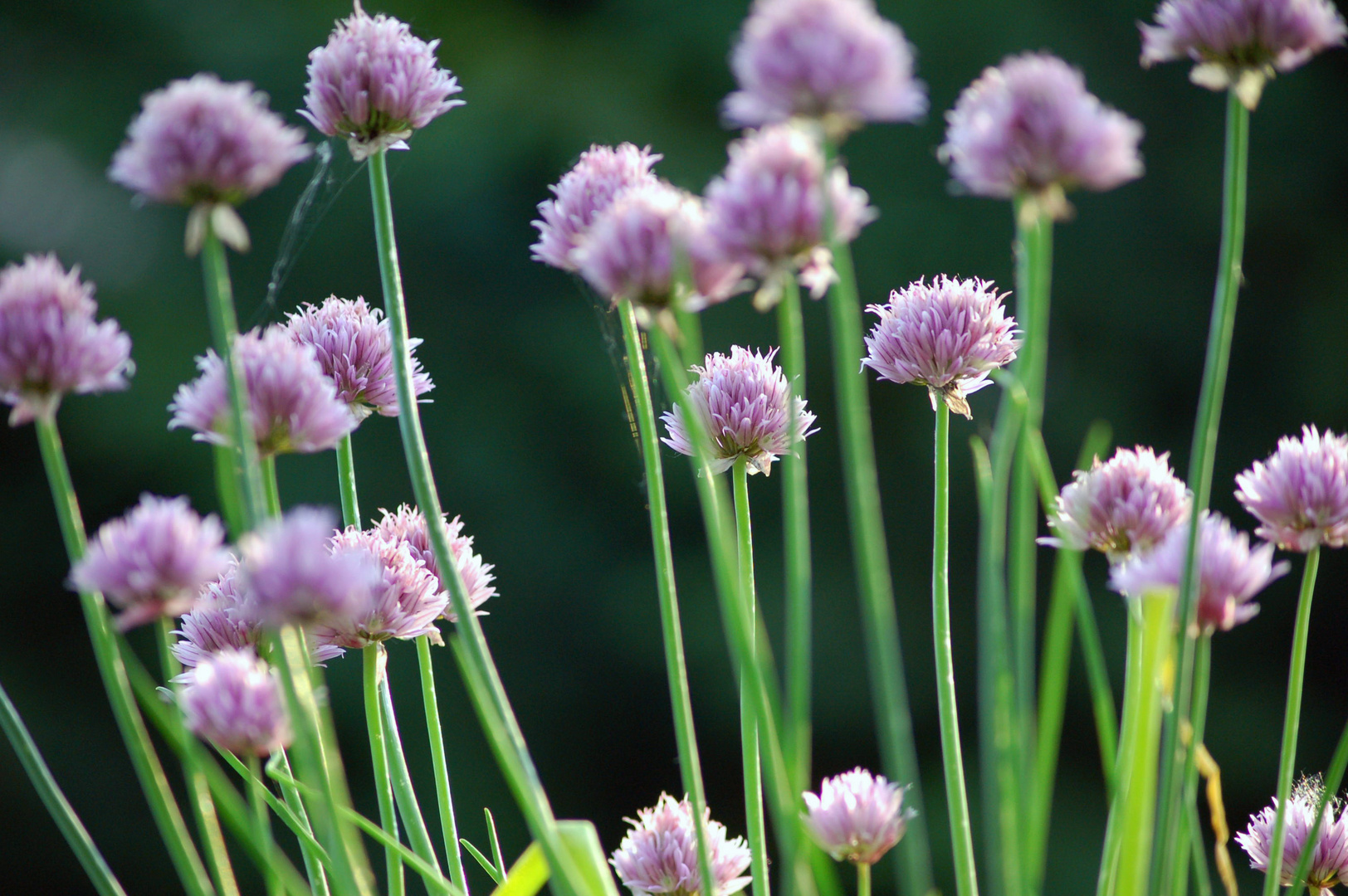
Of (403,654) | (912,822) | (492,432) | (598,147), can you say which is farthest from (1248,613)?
(403,654)

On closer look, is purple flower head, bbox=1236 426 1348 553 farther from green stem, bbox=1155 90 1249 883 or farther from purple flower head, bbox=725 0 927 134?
purple flower head, bbox=725 0 927 134

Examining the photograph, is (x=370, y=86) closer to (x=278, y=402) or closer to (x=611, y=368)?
(x=278, y=402)

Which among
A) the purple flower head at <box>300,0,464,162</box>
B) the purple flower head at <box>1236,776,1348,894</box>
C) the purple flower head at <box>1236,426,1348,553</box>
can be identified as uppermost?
the purple flower head at <box>300,0,464,162</box>

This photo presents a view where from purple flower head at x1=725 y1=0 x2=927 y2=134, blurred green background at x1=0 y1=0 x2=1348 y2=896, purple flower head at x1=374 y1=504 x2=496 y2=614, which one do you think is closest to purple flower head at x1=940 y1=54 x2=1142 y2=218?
purple flower head at x1=725 y1=0 x2=927 y2=134

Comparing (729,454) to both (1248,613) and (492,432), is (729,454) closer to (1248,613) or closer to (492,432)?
(1248,613)

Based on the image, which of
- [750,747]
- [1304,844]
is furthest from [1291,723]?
[750,747]

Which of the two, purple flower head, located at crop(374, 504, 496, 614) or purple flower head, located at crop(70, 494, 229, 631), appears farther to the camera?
purple flower head, located at crop(374, 504, 496, 614)

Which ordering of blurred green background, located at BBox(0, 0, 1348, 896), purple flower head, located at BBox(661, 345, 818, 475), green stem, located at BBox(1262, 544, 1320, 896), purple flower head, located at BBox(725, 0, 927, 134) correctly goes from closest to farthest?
1. purple flower head, located at BBox(725, 0, 927, 134)
2. green stem, located at BBox(1262, 544, 1320, 896)
3. purple flower head, located at BBox(661, 345, 818, 475)
4. blurred green background, located at BBox(0, 0, 1348, 896)
